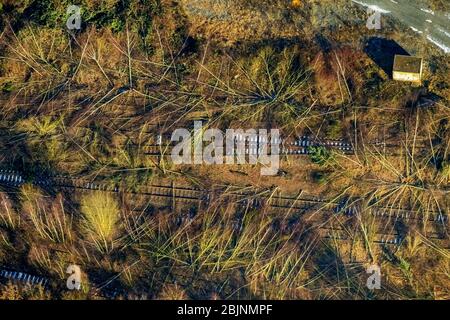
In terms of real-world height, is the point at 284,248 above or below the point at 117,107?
below

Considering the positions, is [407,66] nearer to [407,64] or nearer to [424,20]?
[407,64]

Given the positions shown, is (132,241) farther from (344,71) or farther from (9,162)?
(344,71)

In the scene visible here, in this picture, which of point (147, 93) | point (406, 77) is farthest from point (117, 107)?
point (406, 77)
